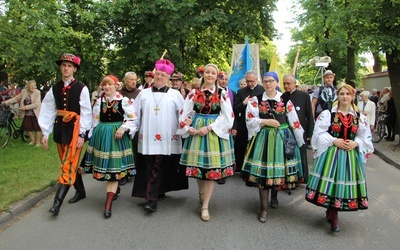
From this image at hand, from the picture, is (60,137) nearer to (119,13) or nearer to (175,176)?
(175,176)

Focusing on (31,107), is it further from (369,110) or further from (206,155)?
(369,110)

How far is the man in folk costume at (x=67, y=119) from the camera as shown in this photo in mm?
5062

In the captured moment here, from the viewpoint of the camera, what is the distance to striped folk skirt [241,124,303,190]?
4.79m

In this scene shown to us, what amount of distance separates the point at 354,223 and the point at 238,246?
1.74 meters

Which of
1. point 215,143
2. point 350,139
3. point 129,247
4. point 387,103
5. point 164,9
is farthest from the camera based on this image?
point 164,9

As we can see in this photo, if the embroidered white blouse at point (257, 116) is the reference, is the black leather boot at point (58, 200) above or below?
below

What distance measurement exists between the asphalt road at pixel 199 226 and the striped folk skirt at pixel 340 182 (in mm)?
403

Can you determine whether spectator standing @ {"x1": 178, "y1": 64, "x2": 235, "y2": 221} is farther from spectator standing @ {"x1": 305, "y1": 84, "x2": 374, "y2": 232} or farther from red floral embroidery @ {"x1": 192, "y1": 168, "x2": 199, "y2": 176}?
spectator standing @ {"x1": 305, "y1": 84, "x2": 374, "y2": 232}

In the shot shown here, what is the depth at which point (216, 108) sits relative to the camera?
16.4 feet

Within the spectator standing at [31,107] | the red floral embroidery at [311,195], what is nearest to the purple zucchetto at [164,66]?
the red floral embroidery at [311,195]

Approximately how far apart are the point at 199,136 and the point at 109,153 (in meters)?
1.25

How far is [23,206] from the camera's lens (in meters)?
5.41

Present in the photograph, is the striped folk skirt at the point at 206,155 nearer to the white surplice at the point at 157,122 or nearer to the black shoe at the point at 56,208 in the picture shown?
the white surplice at the point at 157,122

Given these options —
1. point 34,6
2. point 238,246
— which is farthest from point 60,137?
point 34,6
